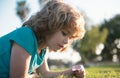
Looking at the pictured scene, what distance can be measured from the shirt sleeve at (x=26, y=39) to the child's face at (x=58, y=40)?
0.83ft

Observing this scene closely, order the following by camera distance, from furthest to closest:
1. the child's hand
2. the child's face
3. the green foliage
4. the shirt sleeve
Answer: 1. the green foliage
2. the child's hand
3. the child's face
4. the shirt sleeve

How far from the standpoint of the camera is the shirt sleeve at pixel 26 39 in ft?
14.5

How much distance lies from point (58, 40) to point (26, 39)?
430 mm

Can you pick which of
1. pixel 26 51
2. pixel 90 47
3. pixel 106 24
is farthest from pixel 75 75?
pixel 106 24

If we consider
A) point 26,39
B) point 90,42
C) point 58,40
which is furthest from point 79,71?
point 90,42

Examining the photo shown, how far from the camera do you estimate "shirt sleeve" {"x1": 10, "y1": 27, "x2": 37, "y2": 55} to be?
4.43m

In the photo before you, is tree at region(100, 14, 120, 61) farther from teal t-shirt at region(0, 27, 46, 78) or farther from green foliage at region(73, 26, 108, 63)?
teal t-shirt at region(0, 27, 46, 78)

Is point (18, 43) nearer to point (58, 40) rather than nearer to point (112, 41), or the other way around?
point (58, 40)

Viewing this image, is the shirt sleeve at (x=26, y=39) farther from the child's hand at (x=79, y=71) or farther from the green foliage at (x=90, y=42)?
the green foliage at (x=90, y=42)

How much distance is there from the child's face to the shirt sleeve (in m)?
0.25

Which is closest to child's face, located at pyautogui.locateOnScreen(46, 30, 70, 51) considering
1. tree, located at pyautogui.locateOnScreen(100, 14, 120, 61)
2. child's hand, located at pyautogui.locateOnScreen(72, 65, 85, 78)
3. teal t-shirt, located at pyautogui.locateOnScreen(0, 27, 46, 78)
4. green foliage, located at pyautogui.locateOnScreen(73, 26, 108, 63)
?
teal t-shirt, located at pyautogui.locateOnScreen(0, 27, 46, 78)

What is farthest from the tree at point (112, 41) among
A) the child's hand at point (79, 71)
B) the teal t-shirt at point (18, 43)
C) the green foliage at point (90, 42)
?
the teal t-shirt at point (18, 43)

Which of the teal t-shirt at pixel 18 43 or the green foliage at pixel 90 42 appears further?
the green foliage at pixel 90 42

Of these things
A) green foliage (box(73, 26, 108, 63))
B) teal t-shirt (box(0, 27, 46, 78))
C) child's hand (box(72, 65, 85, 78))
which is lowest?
child's hand (box(72, 65, 85, 78))
